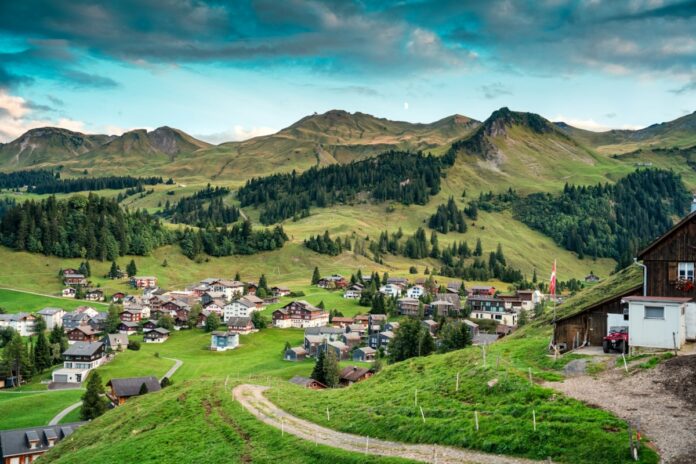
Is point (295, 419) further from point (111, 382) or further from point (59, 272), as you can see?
point (59, 272)

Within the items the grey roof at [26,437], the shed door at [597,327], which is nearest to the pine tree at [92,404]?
the grey roof at [26,437]

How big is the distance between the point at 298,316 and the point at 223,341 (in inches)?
1100

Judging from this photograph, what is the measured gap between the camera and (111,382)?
325 feet

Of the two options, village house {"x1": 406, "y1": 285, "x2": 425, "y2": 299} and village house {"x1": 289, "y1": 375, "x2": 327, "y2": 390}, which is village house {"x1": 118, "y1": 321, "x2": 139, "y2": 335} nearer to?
village house {"x1": 289, "y1": 375, "x2": 327, "y2": 390}

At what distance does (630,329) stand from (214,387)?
119ft

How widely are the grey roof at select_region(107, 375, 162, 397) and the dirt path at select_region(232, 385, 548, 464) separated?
56.3m

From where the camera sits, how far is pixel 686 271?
4019 cm

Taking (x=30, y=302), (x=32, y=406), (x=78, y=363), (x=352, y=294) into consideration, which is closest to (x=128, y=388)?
(x=32, y=406)

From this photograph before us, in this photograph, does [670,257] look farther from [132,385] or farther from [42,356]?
[42,356]

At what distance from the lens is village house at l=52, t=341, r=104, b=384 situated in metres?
116

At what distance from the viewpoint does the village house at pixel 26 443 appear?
7731 centimetres

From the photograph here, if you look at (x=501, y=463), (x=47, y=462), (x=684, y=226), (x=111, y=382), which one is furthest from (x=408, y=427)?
(x=111, y=382)

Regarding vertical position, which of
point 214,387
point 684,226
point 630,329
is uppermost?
point 684,226

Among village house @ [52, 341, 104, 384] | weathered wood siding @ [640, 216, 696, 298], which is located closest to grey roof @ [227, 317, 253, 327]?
village house @ [52, 341, 104, 384]
